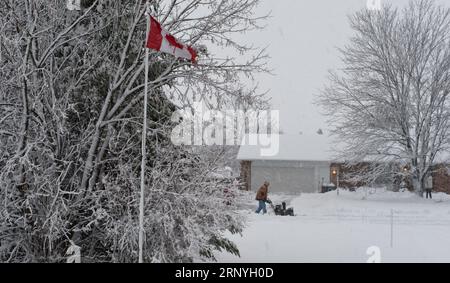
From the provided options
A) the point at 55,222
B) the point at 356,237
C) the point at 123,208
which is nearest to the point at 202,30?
the point at 123,208

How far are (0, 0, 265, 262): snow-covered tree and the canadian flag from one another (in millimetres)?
607

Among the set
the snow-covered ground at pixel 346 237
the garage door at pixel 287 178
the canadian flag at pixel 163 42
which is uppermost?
the canadian flag at pixel 163 42

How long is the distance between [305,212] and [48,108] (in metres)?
16.6

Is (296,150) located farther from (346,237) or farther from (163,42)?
(163,42)

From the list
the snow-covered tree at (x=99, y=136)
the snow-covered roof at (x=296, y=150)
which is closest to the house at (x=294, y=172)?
the snow-covered roof at (x=296, y=150)

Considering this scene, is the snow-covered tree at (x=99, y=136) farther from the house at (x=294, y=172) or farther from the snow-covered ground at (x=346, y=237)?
the house at (x=294, y=172)

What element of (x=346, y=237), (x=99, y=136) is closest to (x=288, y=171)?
(x=346, y=237)

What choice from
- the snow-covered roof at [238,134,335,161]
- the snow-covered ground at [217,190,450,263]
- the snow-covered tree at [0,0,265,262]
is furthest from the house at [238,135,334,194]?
the snow-covered tree at [0,0,265,262]

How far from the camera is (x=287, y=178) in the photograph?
127 ft

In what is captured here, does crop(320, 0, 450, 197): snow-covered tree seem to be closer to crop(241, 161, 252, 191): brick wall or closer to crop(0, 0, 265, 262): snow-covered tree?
crop(241, 161, 252, 191): brick wall

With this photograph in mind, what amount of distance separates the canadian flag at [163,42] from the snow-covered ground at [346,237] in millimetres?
3519

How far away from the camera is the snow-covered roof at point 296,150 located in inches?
1517

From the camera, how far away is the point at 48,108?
9797 millimetres

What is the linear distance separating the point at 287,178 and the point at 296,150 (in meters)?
2.87
